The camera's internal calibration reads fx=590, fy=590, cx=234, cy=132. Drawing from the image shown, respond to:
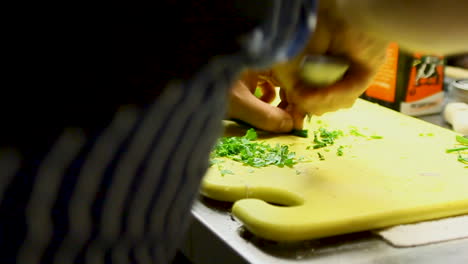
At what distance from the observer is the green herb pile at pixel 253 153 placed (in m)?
0.75

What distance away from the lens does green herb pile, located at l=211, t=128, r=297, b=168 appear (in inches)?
29.7

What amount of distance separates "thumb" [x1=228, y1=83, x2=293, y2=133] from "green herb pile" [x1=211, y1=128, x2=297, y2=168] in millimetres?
39

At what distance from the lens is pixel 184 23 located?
27 cm

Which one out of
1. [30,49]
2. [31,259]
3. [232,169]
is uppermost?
[30,49]

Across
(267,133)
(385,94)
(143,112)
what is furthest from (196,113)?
(385,94)

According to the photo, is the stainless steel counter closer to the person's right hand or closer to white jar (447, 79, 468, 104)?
the person's right hand

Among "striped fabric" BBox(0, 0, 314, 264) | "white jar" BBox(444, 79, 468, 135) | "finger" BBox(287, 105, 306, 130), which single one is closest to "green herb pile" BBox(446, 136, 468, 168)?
"white jar" BBox(444, 79, 468, 135)

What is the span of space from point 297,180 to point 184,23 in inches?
17.6

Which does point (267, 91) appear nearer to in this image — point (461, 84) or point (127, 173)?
point (461, 84)

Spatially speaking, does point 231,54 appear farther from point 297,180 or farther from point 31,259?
point 297,180

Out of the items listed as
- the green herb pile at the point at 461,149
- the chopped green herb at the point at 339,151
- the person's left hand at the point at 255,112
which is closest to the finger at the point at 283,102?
the person's left hand at the point at 255,112

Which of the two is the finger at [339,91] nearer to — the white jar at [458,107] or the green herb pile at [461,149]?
the green herb pile at [461,149]

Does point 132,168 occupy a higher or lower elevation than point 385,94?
higher

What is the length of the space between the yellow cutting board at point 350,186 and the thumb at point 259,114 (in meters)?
0.02
